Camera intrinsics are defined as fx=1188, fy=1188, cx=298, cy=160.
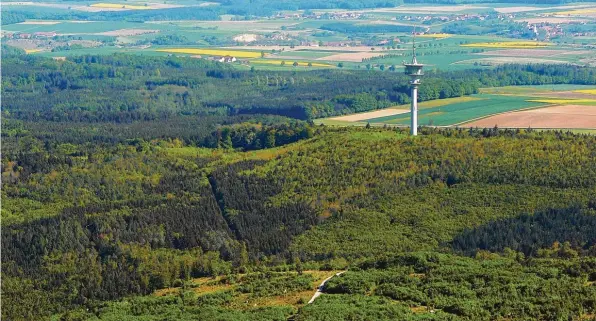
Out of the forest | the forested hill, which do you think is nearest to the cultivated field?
the forest

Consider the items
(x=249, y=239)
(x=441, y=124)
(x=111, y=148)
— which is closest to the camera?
(x=249, y=239)

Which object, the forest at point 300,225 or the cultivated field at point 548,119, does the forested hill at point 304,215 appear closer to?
the forest at point 300,225

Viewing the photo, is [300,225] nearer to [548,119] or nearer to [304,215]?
[304,215]

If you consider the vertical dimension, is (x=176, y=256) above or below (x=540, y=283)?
below

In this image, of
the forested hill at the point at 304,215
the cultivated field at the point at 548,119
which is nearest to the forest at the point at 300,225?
the forested hill at the point at 304,215

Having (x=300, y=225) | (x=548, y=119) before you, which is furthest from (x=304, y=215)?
(x=548, y=119)

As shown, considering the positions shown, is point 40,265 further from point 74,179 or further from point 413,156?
point 413,156

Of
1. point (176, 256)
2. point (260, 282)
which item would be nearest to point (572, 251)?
point (260, 282)
